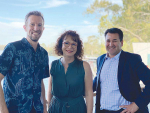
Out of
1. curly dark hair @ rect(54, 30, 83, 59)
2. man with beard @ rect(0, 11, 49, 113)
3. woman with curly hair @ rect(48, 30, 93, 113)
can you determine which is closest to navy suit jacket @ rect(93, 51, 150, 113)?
woman with curly hair @ rect(48, 30, 93, 113)

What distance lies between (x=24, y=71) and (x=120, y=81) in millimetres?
791

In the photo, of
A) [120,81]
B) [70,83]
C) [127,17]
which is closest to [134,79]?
[120,81]

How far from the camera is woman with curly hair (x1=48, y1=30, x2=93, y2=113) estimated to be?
144 cm

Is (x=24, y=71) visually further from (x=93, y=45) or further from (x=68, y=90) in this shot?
(x=93, y=45)

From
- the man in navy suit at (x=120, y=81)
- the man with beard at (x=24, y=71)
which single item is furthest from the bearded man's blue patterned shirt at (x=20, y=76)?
the man in navy suit at (x=120, y=81)

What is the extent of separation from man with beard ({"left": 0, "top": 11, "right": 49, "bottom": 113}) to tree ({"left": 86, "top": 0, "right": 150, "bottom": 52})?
6667 millimetres

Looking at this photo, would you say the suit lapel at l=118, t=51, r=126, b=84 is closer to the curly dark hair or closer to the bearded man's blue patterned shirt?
the curly dark hair

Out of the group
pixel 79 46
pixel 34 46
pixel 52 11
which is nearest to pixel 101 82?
pixel 79 46

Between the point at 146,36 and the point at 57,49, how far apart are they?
6850mm

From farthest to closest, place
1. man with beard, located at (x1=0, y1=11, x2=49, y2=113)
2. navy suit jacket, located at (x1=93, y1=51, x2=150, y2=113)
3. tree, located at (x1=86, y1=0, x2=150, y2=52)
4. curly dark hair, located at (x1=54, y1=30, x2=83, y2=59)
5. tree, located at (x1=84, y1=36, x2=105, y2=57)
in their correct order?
tree, located at (x1=84, y1=36, x2=105, y2=57) < tree, located at (x1=86, y1=0, x2=150, y2=52) < curly dark hair, located at (x1=54, y1=30, x2=83, y2=59) < navy suit jacket, located at (x1=93, y1=51, x2=150, y2=113) < man with beard, located at (x1=0, y1=11, x2=49, y2=113)

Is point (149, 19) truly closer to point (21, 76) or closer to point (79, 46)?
point (79, 46)

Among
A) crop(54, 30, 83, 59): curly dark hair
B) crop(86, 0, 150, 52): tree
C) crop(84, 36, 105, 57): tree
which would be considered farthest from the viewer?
crop(84, 36, 105, 57): tree

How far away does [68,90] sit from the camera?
4.72 ft

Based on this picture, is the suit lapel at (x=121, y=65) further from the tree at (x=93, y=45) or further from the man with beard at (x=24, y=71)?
the tree at (x=93, y=45)
